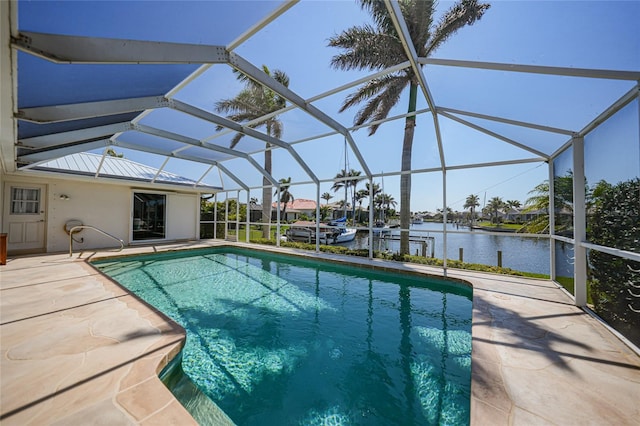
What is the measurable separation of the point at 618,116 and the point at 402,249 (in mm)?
5995

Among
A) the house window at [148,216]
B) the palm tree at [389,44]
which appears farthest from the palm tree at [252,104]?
the house window at [148,216]

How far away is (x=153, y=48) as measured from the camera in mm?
2393

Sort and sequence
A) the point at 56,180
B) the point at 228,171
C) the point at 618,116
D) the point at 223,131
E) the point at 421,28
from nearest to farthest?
1. the point at 618,116
2. the point at 223,131
3. the point at 421,28
4. the point at 56,180
5. the point at 228,171

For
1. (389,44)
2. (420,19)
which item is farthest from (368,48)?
(420,19)

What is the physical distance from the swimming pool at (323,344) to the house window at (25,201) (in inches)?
183

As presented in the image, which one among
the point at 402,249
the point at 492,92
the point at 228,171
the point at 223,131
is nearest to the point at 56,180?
the point at 228,171

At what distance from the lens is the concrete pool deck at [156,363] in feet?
5.84

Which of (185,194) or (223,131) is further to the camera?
Answer: (185,194)

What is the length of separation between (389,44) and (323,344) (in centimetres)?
703

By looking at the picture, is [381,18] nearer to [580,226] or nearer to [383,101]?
[383,101]

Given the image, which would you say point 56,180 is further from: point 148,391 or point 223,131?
point 148,391

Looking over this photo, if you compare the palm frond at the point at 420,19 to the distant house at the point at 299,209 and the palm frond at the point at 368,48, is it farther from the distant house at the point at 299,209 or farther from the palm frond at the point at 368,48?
the distant house at the point at 299,209

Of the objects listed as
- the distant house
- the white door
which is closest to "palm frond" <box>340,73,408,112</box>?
the white door

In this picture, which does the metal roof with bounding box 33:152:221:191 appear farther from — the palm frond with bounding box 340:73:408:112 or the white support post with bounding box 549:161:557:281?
the white support post with bounding box 549:161:557:281
